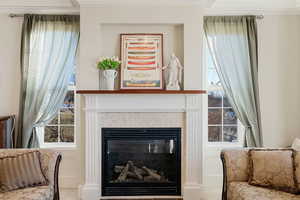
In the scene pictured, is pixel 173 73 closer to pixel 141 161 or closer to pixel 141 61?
pixel 141 61

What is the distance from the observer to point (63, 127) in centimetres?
450

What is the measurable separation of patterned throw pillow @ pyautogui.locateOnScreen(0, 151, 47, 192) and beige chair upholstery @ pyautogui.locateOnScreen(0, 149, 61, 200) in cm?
6

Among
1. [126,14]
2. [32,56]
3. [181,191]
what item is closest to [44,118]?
[32,56]

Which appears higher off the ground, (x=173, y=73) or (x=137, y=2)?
(x=137, y=2)

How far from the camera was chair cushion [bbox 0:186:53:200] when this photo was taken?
260 cm

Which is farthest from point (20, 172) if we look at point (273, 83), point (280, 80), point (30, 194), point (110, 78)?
point (280, 80)

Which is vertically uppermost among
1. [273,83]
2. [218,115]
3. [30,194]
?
[273,83]

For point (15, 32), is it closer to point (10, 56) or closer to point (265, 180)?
point (10, 56)

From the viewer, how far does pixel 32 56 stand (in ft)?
13.8

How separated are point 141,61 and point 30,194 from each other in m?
2.12

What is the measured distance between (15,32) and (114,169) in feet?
8.01

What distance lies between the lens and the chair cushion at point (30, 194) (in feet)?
8.54

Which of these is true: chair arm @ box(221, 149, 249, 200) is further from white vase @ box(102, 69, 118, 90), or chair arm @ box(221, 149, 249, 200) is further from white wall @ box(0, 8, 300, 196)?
white vase @ box(102, 69, 118, 90)

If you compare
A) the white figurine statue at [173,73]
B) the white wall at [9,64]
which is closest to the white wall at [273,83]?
the white wall at [9,64]
